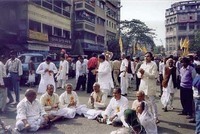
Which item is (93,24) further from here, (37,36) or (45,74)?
(45,74)

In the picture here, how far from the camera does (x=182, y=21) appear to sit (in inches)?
3383

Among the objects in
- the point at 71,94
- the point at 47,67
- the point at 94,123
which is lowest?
the point at 94,123

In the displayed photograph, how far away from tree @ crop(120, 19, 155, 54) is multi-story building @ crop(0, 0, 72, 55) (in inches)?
791

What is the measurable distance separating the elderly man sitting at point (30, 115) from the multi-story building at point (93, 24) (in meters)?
33.5

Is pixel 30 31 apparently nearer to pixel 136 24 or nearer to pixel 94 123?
pixel 94 123

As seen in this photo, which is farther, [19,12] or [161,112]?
[19,12]

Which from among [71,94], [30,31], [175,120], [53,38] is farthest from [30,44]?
[175,120]

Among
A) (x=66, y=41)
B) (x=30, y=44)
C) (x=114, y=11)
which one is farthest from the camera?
(x=114, y=11)

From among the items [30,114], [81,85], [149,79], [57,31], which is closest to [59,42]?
[57,31]

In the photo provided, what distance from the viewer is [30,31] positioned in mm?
26484

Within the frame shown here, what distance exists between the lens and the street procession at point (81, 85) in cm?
642

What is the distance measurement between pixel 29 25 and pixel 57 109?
2213 centimetres

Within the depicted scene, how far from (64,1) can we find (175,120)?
31.7 meters

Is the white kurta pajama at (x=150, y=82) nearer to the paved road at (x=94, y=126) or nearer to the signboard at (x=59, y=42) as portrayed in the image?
the paved road at (x=94, y=126)
